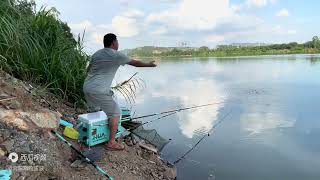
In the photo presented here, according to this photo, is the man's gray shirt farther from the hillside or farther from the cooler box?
the hillside

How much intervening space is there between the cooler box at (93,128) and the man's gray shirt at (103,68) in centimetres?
32

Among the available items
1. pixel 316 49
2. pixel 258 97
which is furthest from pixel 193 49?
pixel 258 97

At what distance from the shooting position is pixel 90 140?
4051mm

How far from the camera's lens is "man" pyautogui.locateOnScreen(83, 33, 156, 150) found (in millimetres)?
4020

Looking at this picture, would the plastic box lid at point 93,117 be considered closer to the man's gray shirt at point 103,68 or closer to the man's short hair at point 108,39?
the man's gray shirt at point 103,68

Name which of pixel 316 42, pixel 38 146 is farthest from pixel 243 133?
pixel 316 42

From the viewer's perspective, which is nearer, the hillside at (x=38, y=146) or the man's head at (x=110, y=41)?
the hillside at (x=38, y=146)

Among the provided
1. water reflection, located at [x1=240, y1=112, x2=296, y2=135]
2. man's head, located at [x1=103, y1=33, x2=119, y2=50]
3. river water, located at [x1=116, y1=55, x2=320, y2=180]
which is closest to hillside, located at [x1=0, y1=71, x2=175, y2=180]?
man's head, located at [x1=103, y1=33, x2=119, y2=50]

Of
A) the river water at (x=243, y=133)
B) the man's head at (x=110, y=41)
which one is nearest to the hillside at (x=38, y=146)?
the man's head at (x=110, y=41)

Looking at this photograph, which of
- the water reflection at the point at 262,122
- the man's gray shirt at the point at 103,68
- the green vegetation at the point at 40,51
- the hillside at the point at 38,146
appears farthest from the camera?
the water reflection at the point at 262,122

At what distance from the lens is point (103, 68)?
13.3 feet

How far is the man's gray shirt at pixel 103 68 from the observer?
401 centimetres

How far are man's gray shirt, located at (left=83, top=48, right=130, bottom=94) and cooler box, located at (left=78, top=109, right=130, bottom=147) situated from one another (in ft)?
1.04

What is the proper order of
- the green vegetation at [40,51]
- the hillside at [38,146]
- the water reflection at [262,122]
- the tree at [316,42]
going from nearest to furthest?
the hillside at [38,146]
the green vegetation at [40,51]
the water reflection at [262,122]
the tree at [316,42]
